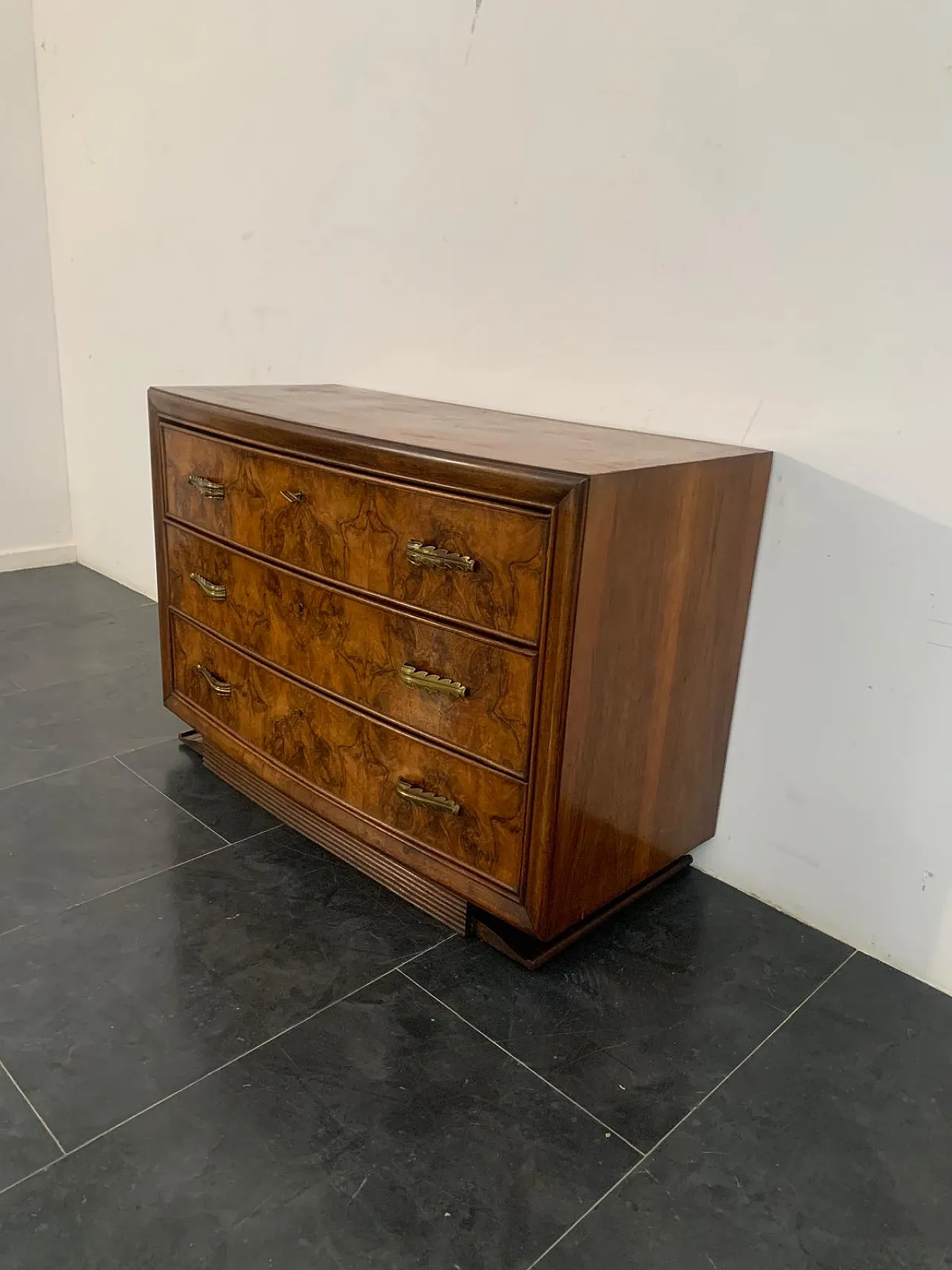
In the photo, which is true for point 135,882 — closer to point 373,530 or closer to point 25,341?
point 373,530

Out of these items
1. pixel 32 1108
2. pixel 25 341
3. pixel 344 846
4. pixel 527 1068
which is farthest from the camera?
pixel 25 341

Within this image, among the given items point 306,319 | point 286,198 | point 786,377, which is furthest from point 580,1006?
point 286,198

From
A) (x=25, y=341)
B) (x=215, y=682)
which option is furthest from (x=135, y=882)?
(x=25, y=341)

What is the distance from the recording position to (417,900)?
1.47 m

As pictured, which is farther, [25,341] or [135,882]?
[25,341]

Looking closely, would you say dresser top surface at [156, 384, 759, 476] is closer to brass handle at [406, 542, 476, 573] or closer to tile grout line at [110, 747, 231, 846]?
brass handle at [406, 542, 476, 573]

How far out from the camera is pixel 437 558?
124cm

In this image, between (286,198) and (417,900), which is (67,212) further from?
(417,900)

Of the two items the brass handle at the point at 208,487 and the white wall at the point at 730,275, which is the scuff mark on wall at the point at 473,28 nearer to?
the white wall at the point at 730,275

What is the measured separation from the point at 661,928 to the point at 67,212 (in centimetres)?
263

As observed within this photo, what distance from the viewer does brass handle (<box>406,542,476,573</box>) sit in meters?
1.22

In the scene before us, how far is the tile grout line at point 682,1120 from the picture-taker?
0.96 m

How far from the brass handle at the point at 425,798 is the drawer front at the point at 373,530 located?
0.88 feet

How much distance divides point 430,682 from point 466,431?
394mm
